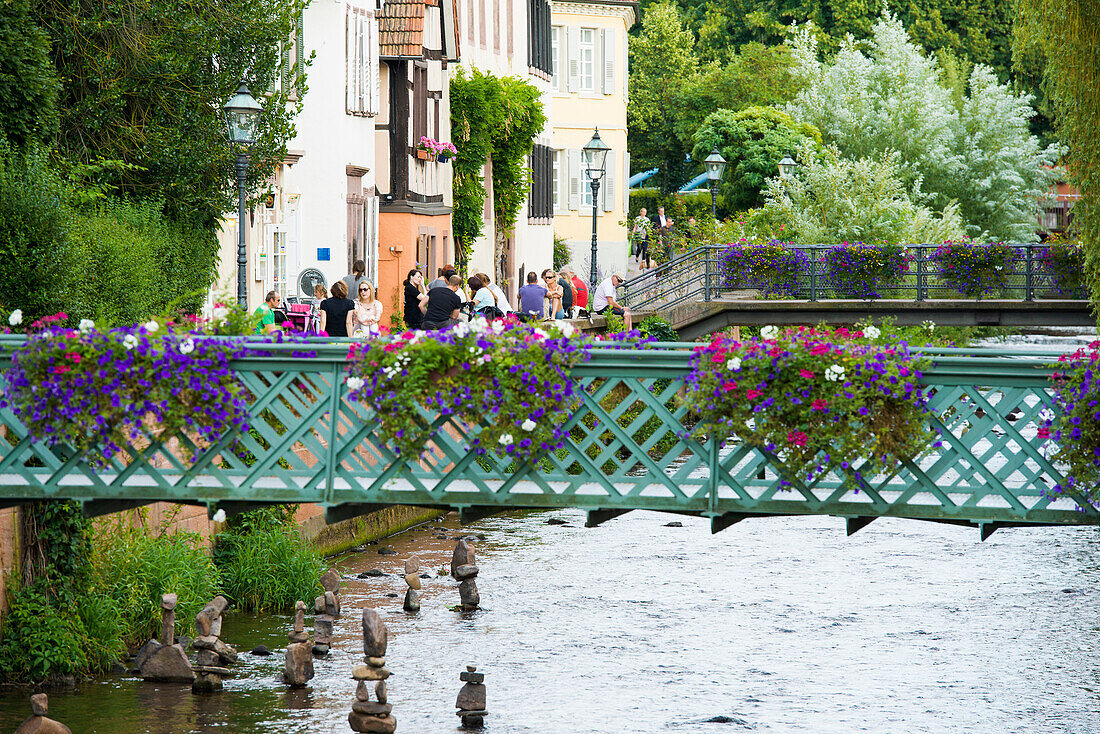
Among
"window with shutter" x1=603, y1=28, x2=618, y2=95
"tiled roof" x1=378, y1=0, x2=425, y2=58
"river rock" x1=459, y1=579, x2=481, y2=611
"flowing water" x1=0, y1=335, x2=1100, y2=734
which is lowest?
"flowing water" x1=0, y1=335, x2=1100, y2=734

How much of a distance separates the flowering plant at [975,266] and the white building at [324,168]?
36.1 ft

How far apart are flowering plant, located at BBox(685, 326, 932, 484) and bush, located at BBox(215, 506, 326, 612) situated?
30.8 ft

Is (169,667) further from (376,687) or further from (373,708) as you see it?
(373,708)

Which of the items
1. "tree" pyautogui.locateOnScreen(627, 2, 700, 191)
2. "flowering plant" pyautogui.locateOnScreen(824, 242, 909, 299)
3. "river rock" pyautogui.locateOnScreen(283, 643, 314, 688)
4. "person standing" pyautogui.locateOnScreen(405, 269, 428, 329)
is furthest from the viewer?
"tree" pyautogui.locateOnScreen(627, 2, 700, 191)

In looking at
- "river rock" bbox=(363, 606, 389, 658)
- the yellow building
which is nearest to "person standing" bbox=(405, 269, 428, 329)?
"river rock" bbox=(363, 606, 389, 658)

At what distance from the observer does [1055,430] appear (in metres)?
10.7

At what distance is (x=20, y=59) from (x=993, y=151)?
31065 mm

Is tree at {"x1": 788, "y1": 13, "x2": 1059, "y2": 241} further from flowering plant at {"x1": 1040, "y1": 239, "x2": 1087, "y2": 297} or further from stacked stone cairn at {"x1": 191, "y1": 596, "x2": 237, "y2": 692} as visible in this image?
stacked stone cairn at {"x1": 191, "y1": 596, "x2": 237, "y2": 692}

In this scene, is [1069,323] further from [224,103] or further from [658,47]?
[658,47]

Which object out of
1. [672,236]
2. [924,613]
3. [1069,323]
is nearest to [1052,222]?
[672,236]

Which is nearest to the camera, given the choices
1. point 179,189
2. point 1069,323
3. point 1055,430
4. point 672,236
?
point 1055,430

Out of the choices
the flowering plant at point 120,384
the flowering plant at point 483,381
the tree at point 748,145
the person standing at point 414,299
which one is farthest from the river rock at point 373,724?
the tree at point 748,145

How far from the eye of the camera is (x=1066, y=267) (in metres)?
31.1

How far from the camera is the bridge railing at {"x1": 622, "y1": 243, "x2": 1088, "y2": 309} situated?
1232 inches
